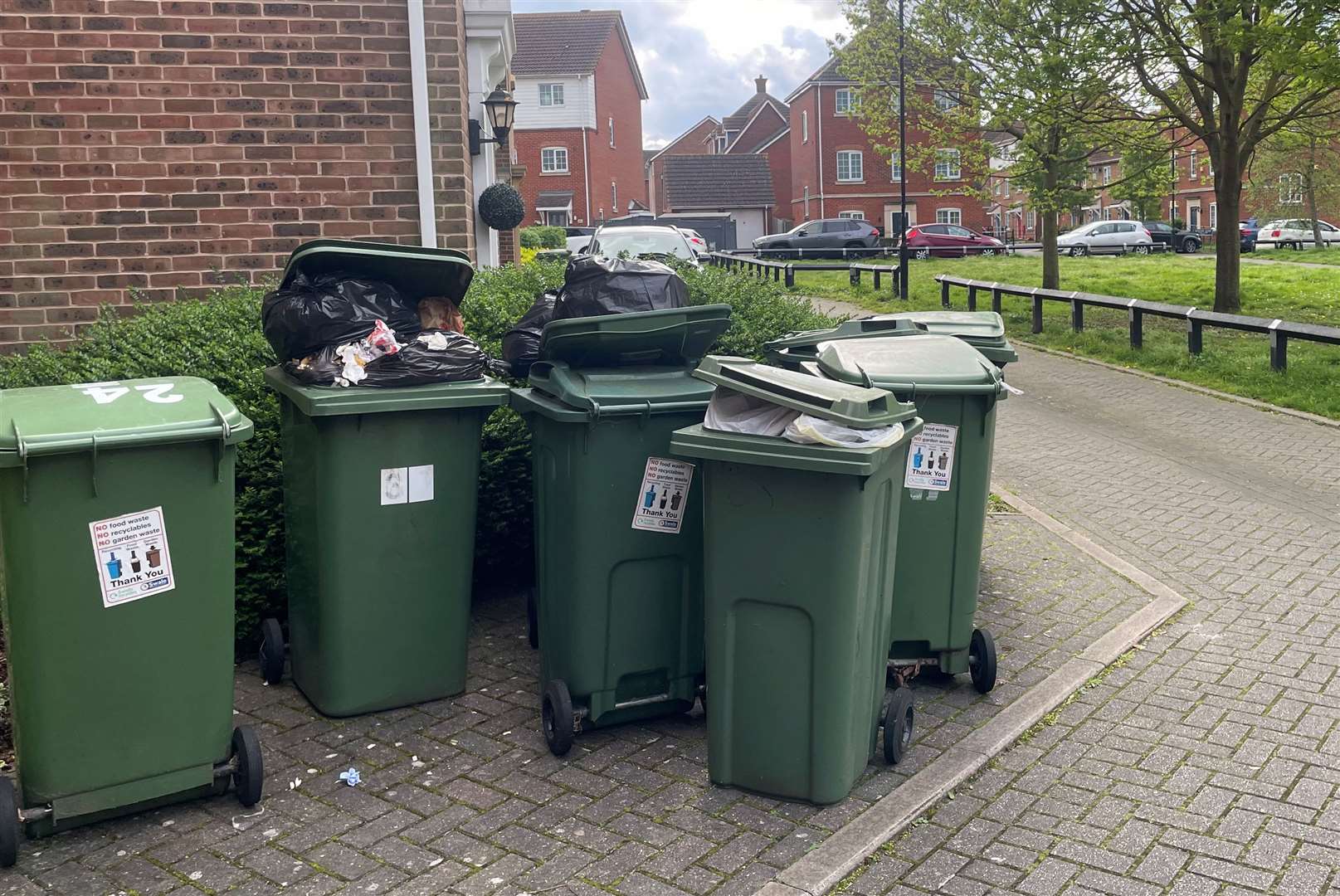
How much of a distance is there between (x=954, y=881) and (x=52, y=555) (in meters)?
2.76

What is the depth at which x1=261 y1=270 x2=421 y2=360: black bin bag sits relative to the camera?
178 inches

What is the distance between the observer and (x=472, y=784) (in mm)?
4191

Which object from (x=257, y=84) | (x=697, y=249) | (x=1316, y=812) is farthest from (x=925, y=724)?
(x=697, y=249)

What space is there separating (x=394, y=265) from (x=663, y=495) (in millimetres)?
1376

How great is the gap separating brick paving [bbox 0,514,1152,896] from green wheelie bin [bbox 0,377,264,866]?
0.59 feet

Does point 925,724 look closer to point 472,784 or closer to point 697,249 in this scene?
point 472,784

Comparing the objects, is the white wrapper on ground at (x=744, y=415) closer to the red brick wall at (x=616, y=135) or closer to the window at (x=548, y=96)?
the red brick wall at (x=616, y=135)

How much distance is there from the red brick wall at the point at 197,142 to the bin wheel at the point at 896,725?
565 centimetres

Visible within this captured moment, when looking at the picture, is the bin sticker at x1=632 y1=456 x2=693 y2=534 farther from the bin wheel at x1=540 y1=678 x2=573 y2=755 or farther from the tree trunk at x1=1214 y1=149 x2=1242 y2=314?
the tree trunk at x1=1214 y1=149 x2=1242 y2=314

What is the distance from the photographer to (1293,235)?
43.4 m

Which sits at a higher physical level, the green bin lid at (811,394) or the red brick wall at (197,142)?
the red brick wall at (197,142)

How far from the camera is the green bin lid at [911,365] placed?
4793 mm

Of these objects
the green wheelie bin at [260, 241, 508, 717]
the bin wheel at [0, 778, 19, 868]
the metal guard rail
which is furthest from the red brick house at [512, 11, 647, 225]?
the bin wheel at [0, 778, 19, 868]

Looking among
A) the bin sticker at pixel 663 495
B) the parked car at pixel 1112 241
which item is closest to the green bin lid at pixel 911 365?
the bin sticker at pixel 663 495
